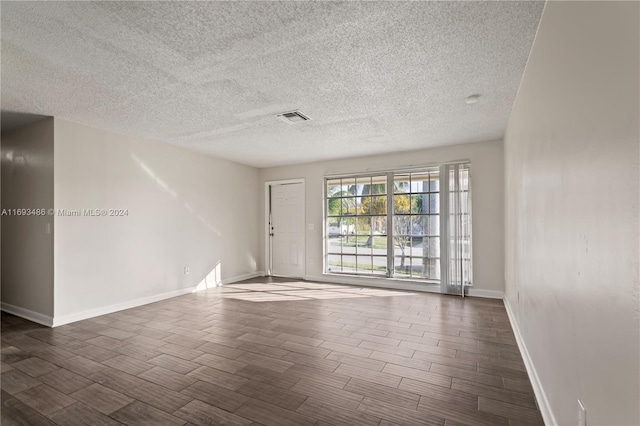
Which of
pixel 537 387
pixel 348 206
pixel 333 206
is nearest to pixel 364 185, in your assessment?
pixel 348 206

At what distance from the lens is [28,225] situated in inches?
155

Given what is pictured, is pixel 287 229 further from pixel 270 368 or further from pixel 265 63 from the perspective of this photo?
pixel 265 63

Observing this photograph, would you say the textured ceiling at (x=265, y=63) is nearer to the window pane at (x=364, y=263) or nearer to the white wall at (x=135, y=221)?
the white wall at (x=135, y=221)

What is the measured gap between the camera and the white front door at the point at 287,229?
655cm

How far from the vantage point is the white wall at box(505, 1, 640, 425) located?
2.91ft

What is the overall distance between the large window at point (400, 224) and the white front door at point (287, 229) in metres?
0.64

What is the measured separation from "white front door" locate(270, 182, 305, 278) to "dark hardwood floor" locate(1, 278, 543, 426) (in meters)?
2.41

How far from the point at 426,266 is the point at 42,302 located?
5.47m

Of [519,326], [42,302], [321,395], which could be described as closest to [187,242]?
[42,302]

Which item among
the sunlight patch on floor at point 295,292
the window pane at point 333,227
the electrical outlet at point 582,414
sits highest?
the window pane at point 333,227

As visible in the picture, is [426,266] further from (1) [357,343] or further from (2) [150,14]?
(2) [150,14]

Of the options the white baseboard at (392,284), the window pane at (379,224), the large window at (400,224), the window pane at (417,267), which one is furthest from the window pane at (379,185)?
the white baseboard at (392,284)

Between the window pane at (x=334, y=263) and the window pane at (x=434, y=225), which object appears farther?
the window pane at (x=334, y=263)

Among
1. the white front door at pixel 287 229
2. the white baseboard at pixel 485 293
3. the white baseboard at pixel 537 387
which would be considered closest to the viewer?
the white baseboard at pixel 537 387
